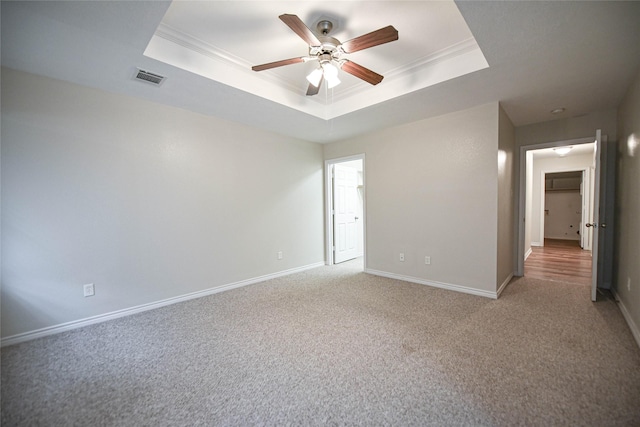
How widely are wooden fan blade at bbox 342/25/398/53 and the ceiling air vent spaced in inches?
72.1

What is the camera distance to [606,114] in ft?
11.5

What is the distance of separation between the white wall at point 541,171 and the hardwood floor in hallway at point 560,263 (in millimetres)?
492

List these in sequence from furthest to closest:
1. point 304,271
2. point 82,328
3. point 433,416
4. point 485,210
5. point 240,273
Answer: point 304,271, point 240,273, point 485,210, point 82,328, point 433,416

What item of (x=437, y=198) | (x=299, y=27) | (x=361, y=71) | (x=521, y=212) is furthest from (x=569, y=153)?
(x=299, y=27)

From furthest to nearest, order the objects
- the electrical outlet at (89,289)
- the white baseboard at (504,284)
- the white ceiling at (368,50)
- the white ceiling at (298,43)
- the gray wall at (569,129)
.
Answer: the gray wall at (569,129)
the white baseboard at (504,284)
the electrical outlet at (89,289)
the white ceiling at (298,43)
the white ceiling at (368,50)

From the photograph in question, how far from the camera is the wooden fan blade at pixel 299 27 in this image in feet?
5.38

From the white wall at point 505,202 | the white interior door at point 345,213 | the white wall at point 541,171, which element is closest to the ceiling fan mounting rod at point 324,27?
the white wall at point 505,202

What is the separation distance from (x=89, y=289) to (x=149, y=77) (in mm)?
2241

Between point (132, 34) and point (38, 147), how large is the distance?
1535 millimetres

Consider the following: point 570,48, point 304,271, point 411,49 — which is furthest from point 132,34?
point 304,271

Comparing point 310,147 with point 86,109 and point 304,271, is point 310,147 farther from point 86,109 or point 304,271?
point 86,109

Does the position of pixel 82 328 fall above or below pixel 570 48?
below

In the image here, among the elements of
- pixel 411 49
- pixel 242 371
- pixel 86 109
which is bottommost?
pixel 242 371

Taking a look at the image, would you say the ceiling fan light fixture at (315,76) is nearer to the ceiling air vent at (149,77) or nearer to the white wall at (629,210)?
the ceiling air vent at (149,77)
